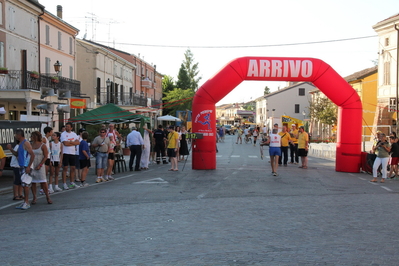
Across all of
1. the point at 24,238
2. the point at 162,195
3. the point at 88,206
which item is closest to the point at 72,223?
the point at 24,238

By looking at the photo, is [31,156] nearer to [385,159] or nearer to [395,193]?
[395,193]

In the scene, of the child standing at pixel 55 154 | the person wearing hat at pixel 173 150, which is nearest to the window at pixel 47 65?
the person wearing hat at pixel 173 150

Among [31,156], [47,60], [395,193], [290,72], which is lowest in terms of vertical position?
[395,193]

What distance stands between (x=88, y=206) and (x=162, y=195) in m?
2.17

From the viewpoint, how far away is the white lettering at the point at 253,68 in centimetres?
1773

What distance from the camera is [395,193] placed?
40.9 ft

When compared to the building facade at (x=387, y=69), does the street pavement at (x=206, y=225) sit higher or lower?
lower

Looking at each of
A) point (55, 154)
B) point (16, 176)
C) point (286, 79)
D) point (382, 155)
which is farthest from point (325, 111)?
point (16, 176)

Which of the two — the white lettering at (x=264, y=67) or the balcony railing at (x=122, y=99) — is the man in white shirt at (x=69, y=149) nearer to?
the white lettering at (x=264, y=67)

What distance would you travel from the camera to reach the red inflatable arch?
58.4 ft

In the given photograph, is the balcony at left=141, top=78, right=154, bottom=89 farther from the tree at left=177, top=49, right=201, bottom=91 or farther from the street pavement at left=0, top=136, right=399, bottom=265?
the street pavement at left=0, top=136, right=399, bottom=265

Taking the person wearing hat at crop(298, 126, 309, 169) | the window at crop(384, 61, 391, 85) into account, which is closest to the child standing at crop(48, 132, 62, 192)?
the person wearing hat at crop(298, 126, 309, 169)

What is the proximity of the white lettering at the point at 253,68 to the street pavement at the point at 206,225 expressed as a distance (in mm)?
5462

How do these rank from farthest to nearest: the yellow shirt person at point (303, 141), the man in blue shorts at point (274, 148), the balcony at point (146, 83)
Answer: the balcony at point (146, 83), the yellow shirt person at point (303, 141), the man in blue shorts at point (274, 148)
